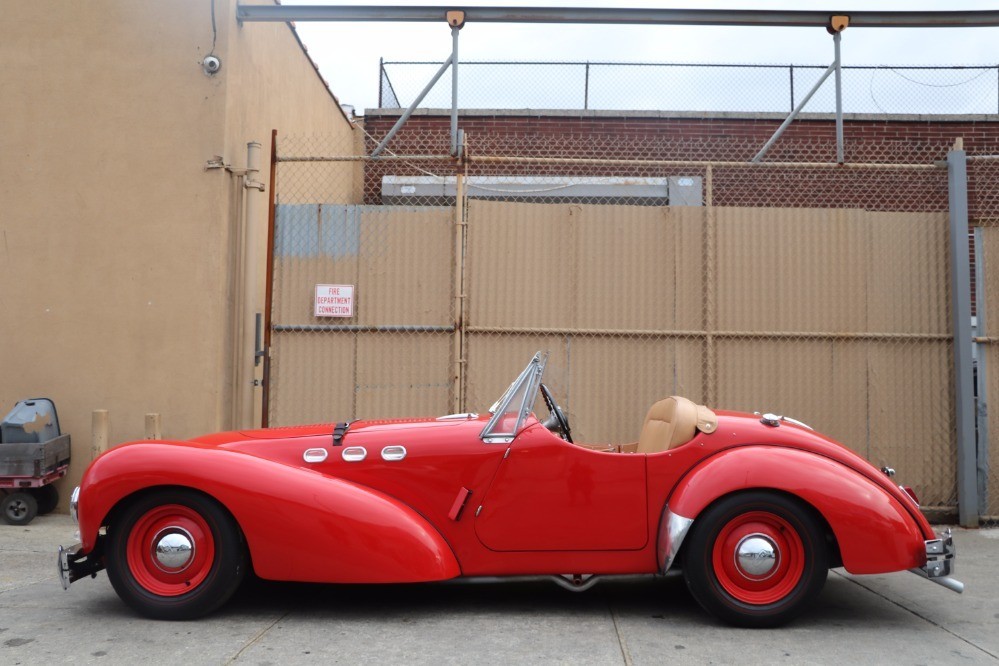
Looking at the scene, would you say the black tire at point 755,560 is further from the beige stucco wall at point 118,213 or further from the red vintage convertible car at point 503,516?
the beige stucco wall at point 118,213

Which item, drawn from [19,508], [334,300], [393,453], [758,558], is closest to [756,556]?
[758,558]

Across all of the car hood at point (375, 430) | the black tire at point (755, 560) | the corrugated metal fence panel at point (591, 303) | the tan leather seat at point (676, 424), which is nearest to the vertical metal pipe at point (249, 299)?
the corrugated metal fence panel at point (591, 303)

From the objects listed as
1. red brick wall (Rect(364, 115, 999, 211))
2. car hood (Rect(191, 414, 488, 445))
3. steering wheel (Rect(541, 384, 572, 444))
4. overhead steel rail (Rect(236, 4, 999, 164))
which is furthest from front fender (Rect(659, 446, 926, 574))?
red brick wall (Rect(364, 115, 999, 211))

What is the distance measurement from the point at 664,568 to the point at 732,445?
0.71 m

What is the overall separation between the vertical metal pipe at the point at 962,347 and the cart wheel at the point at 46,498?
7388 millimetres

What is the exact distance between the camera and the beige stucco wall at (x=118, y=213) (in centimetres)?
737

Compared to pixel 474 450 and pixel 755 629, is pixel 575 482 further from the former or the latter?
pixel 755 629

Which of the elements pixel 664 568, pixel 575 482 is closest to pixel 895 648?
pixel 664 568

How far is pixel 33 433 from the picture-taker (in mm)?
6926

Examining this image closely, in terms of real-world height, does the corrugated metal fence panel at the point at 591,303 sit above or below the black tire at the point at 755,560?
above

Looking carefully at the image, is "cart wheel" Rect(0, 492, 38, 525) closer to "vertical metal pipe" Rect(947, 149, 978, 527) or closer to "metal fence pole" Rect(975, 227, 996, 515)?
"vertical metal pipe" Rect(947, 149, 978, 527)

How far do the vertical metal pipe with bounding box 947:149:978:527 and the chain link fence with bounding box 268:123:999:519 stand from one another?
0.15 meters

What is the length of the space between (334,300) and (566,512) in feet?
11.9

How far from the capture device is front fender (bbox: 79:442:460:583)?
4.18 meters
